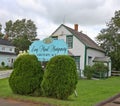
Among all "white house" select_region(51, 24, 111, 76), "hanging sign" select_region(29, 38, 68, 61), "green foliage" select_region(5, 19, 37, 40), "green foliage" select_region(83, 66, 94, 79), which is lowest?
"green foliage" select_region(83, 66, 94, 79)

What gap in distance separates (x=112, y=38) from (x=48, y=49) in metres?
33.8

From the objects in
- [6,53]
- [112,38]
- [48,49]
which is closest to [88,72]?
[112,38]

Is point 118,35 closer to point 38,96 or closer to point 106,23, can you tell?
point 106,23

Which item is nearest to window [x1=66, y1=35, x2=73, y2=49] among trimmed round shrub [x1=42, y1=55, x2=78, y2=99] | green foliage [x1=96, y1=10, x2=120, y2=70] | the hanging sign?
green foliage [x1=96, y1=10, x2=120, y2=70]

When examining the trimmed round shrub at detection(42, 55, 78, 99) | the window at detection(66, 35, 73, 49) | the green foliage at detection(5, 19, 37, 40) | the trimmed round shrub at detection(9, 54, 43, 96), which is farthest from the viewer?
the green foliage at detection(5, 19, 37, 40)

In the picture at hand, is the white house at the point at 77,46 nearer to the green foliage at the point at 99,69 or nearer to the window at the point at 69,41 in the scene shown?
the window at the point at 69,41

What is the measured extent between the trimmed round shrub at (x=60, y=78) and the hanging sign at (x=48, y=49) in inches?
57.3

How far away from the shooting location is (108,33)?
47.4m

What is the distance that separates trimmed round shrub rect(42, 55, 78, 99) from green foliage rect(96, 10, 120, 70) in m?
33.0

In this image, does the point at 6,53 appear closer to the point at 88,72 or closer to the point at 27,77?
the point at 88,72

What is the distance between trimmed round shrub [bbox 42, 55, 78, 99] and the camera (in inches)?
484

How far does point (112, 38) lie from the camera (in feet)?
154

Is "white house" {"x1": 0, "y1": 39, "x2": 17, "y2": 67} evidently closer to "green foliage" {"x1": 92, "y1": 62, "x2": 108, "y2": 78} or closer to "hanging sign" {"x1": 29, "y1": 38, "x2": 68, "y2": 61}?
"green foliage" {"x1": 92, "y1": 62, "x2": 108, "y2": 78}

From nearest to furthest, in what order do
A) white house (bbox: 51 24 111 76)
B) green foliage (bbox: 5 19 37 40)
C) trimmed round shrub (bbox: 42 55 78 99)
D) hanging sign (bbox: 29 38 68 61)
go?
trimmed round shrub (bbox: 42 55 78 99)
hanging sign (bbox: 29 38 68 61)
white house (bbox: 51 24 111 76)
green foliage (bbox: 5 19 37 40)
